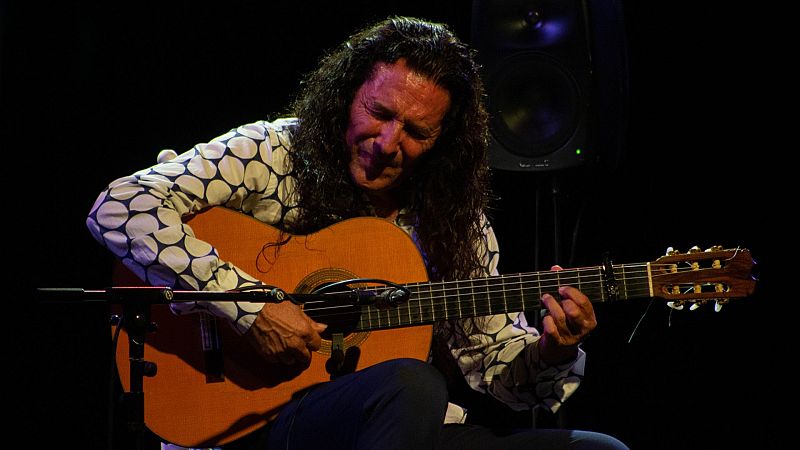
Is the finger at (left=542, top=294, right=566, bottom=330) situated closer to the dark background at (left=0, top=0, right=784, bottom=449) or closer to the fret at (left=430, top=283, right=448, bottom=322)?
the fret at (left=430, top=283, right=448, bottom=322)

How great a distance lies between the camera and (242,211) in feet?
8.41

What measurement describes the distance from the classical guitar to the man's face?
0.23 meters

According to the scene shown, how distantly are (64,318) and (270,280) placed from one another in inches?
50.3

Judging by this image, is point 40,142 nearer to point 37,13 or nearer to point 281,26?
point 37,13

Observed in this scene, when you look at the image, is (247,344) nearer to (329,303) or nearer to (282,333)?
(282,333)

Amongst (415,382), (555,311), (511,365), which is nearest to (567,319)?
(555,311)

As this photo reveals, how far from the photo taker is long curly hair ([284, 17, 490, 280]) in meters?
2.60

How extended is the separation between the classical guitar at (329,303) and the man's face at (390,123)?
23 centimetres

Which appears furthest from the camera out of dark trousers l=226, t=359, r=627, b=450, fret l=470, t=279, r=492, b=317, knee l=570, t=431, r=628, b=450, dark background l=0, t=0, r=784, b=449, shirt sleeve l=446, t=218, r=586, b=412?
dark background l=0, t=0, r=784, b=449

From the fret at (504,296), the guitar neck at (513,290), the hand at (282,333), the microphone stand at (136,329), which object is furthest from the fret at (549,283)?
the microphone stand at (136,329)

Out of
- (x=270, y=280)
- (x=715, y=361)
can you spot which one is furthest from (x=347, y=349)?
(x=715, y=361)

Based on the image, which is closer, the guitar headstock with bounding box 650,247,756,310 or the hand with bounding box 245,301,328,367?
the hand with bounding box 245,301,328,367

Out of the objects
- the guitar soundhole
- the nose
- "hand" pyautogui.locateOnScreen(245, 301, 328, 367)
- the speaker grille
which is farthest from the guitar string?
the speaker grille

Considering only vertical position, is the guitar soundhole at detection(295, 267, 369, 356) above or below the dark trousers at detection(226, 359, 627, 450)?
above
